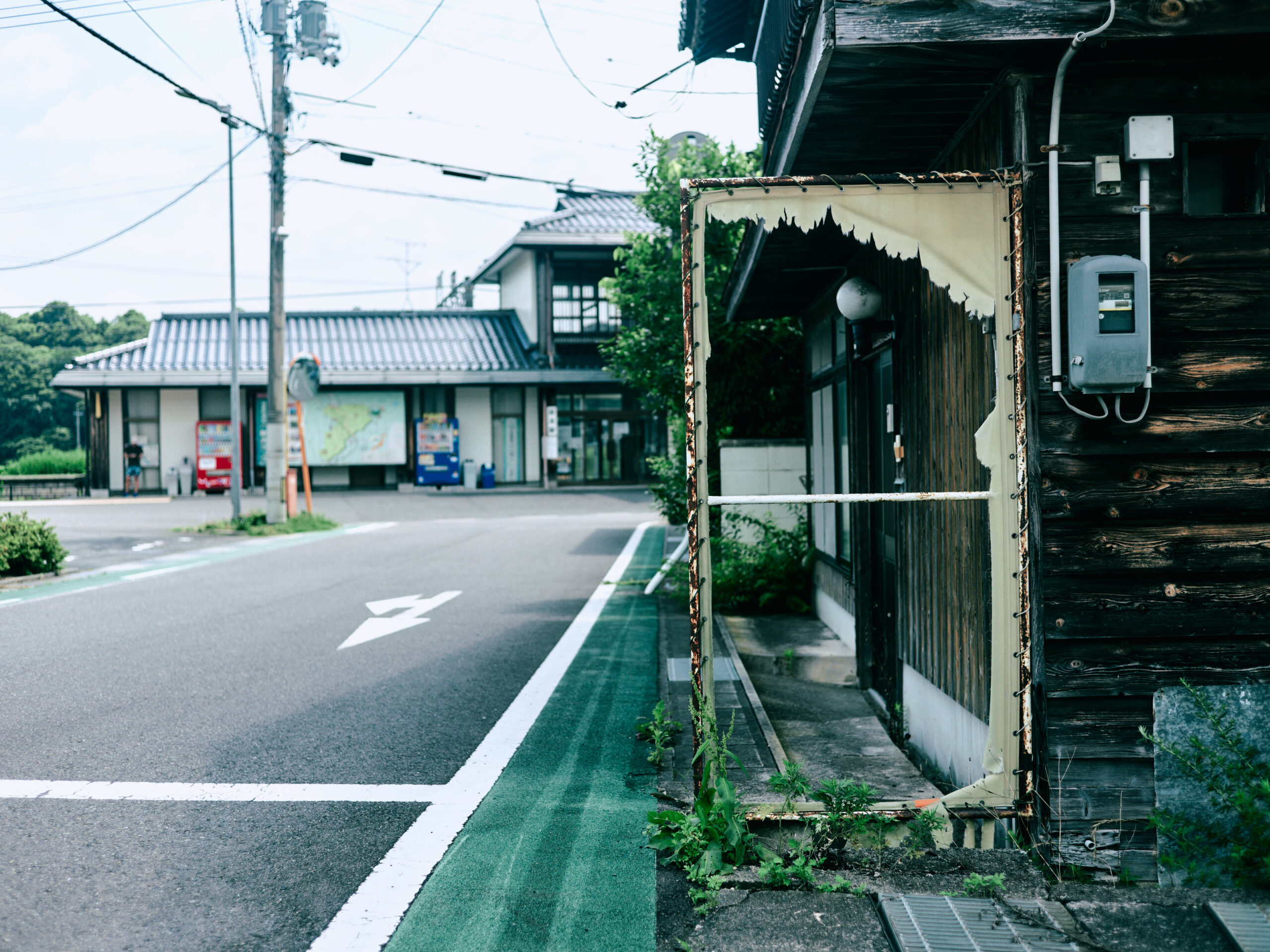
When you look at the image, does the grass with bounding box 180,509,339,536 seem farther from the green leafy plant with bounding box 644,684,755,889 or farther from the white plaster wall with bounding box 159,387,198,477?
the green leafy plant with bounding box 644,684,755,889

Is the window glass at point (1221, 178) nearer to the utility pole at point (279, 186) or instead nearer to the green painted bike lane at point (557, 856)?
the green painted bike lane at point (557, 856)

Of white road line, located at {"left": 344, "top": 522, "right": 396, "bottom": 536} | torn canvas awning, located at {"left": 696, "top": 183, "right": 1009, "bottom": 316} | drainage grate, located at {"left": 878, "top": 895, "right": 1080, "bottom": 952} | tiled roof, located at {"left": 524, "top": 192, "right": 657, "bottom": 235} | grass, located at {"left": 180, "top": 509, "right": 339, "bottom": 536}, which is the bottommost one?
white road line, located at {"left": 344, "top": 522, "right": 396, "bottom": 536}

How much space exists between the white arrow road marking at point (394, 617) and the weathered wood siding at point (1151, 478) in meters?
5.98

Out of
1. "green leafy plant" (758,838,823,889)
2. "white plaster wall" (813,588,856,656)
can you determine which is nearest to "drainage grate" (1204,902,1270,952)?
"green leafy plant" (758,838,823,889)

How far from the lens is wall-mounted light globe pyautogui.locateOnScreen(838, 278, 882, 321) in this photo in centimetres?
586

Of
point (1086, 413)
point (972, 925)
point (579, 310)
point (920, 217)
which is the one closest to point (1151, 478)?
point (1086, 413)

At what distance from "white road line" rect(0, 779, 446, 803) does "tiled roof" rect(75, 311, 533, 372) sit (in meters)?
27.2

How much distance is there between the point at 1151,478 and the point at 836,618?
201 inches

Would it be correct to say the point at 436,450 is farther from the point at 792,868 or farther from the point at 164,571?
the point at 792,868

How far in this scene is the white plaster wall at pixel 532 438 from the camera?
32969mm

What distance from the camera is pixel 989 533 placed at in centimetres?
371

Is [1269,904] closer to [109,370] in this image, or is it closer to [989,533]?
[989,533]

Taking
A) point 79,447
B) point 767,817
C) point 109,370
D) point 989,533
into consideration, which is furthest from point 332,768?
point 79,447

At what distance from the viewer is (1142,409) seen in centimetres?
342
